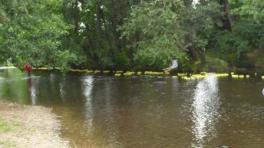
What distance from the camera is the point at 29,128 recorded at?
20.9 meters

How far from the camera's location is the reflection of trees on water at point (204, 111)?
19.5m

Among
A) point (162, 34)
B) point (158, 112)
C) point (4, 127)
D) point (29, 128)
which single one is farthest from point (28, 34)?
point (162, 34)

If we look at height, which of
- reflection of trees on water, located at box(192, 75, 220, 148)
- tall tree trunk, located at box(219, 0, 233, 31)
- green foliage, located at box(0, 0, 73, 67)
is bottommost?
reflection of trees on water, located at box(192, 75, 220, 148)

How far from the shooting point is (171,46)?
4978cm

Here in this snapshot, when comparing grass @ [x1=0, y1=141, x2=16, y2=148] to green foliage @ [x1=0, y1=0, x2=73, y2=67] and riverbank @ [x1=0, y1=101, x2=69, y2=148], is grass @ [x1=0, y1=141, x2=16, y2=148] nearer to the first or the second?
riverbank @ [x1=0, y1=101, x2=69, y2=148]

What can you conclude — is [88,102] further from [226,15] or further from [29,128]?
[226,15]

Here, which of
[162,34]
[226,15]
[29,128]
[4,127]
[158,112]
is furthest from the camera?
[226,15]

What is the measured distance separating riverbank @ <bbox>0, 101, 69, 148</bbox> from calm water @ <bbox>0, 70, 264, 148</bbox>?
1.97ft

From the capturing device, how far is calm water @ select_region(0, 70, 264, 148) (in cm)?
1894

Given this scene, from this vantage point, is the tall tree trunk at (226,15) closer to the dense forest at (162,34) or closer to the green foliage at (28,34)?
the dense forest at (162,34)

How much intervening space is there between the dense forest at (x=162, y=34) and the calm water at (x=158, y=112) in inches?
216

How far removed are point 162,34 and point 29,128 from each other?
3144 cm

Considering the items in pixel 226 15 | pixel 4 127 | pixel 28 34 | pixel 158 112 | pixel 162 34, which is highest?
pixel 226 15

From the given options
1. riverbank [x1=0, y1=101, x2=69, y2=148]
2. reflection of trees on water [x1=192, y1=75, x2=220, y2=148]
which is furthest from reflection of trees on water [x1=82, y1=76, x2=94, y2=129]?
reflection of trees on water [x1=192, y1=75, x2=220, y2=148]
